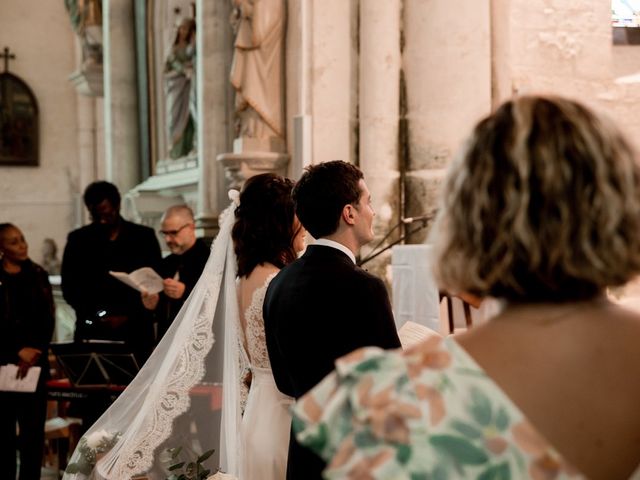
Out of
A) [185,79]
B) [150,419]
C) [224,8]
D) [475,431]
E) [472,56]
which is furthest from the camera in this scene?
[185,79]

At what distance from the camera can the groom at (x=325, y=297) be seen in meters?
2.85

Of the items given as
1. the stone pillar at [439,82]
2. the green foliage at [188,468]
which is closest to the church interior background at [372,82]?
the stone pillar at [439,82]

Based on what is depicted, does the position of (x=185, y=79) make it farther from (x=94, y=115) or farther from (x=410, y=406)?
(x=410, y=406)

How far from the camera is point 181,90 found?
9.50 meters

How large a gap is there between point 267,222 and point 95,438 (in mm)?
1108

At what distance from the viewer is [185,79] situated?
9.41 metres

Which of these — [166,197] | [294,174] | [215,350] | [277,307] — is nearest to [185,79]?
[166,197]

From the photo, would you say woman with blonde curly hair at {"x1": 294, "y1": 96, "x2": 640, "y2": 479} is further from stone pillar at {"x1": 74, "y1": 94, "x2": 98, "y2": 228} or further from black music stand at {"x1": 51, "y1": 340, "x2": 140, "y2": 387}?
stone pillar at {"x1": 74, "y1": 94, "x2": 98, "y2": 228}

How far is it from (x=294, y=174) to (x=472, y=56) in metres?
1.36

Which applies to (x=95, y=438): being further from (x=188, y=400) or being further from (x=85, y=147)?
(x=85, y=147)

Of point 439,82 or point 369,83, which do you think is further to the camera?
point 369,83

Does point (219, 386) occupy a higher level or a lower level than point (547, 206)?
lower

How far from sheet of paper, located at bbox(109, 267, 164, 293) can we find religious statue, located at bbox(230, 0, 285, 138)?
4.59 feet

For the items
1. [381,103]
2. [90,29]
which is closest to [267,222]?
[381,103]
